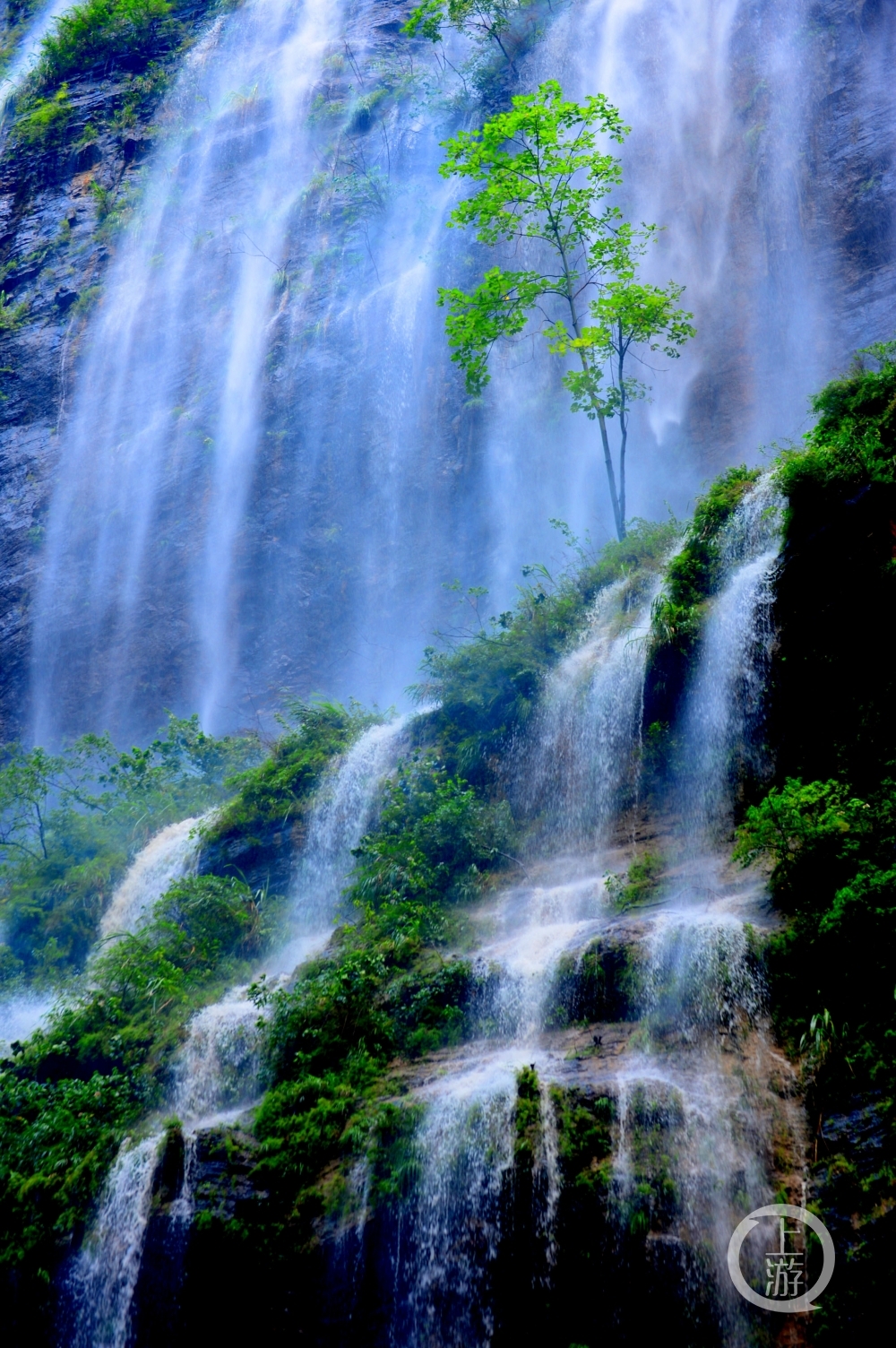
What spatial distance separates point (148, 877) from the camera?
13297mm

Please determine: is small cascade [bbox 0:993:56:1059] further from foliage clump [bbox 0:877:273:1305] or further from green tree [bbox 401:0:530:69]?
green tree [bbox 401:0:530:69]

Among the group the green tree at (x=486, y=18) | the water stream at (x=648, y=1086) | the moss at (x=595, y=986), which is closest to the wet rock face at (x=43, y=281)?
the green tree at (x=486, y=18)

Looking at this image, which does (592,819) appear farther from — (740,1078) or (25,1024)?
(25,1024)

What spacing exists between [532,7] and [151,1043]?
26.2 meters

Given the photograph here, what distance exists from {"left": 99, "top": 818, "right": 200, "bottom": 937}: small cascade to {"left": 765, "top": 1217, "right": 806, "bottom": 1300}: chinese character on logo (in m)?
8.79

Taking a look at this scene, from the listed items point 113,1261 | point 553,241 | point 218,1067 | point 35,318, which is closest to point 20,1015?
point 218,1067

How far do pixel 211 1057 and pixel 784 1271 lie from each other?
548 centimetres

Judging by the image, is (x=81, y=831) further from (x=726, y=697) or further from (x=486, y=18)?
(x=486, y=18)

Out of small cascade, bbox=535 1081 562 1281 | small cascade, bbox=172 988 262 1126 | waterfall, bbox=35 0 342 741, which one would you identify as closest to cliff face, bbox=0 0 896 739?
waterfall, bbox=35 0 342 741

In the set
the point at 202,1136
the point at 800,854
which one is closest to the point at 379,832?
the point at 202,1136

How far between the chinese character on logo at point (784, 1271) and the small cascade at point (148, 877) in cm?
879

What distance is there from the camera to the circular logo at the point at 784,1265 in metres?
5.28

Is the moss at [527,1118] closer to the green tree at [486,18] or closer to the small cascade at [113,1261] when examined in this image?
the small cascade at [113,1261]

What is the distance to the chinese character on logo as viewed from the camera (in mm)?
5324
